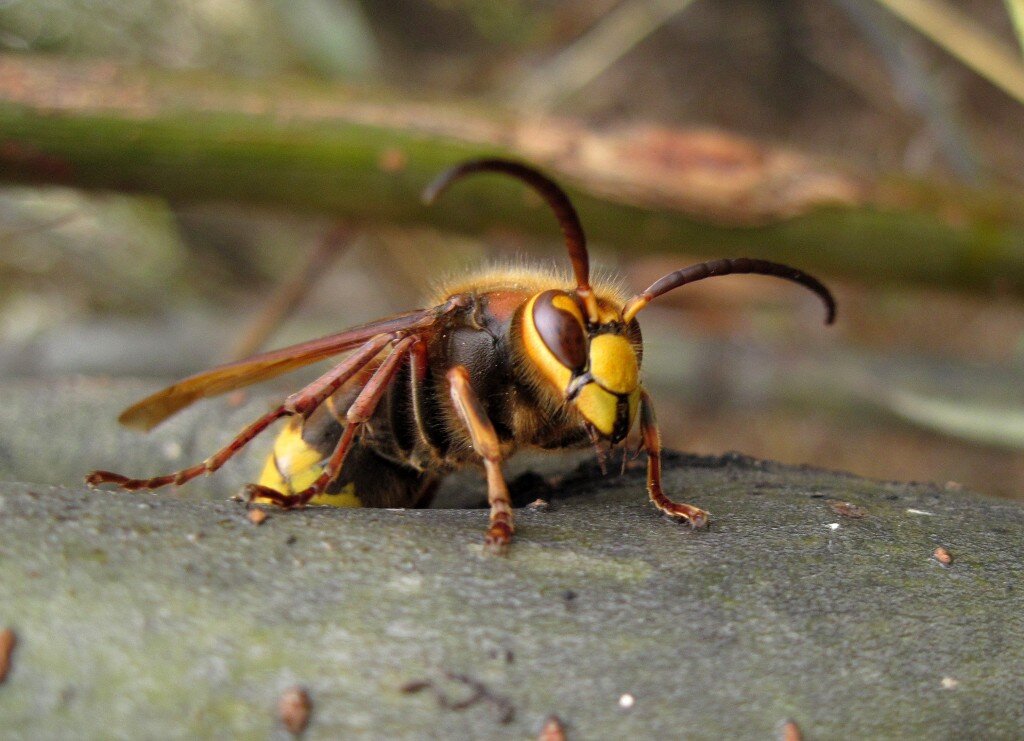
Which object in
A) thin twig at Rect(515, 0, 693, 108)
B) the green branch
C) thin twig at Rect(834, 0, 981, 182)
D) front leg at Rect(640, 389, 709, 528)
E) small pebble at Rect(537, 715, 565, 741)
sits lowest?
small pebble at Rect(537, 715, 565, 741)

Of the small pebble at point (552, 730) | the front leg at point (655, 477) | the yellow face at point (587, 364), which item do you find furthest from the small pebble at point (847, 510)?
the small pebble at point (552, 730)

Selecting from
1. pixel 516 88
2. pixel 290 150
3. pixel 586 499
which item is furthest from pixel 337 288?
pixel 586 499

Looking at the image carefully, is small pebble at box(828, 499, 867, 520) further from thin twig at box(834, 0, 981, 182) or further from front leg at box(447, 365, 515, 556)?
thin twig at box(834, 0, 981, 182)

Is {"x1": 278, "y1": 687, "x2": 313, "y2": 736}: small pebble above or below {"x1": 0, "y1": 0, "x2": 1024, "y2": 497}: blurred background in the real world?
below

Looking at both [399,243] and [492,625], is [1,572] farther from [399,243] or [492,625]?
[399,243]

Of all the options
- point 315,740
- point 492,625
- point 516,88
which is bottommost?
point 315,740

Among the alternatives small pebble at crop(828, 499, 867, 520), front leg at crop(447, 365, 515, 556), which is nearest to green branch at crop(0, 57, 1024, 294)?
front leg at crop(447, 365, 515, 556)

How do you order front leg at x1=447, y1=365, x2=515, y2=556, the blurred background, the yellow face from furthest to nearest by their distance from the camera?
the blurred background
the yellow face
front leg at x1=447, y1=365, x2=515, y2=556

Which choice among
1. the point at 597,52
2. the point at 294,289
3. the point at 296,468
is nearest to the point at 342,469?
the point at 296,468
